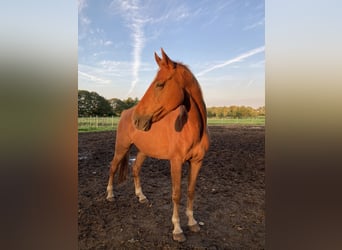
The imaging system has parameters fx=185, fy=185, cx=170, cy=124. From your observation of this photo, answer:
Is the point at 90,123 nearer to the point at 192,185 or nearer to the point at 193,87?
the point at 193,87

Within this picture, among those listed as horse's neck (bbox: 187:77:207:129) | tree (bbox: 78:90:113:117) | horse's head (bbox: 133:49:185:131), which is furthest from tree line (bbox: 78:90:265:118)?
horse's head (bbox: 133:49:185:131)

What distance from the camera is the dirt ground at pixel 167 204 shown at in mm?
1511

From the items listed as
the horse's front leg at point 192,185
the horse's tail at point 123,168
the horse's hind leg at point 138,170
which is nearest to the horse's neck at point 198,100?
the horse's front leg at point 192,185

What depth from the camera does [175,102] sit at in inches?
47.1

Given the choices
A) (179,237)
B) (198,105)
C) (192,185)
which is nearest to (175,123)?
(198,105)

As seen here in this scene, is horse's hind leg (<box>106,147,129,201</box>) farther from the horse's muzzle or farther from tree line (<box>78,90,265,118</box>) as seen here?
the horse's muzzle

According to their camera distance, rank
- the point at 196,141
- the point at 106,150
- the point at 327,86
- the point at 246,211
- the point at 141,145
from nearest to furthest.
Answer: the point at 327,86 < the point at 196,141 < the point at 141,145 < the point at 246,211 < the point at 106,150

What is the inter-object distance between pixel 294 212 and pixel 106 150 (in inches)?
108

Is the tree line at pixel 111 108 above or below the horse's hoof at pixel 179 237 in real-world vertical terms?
above

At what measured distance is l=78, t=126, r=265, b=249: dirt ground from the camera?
151cm

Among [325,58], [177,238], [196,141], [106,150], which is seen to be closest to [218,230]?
[177,238]

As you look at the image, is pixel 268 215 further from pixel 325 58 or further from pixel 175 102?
pixel 175 102

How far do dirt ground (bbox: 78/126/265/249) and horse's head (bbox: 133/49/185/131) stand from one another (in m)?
1.02

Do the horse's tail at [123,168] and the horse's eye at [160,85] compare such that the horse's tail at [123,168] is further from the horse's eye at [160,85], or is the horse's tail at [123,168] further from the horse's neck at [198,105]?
the horse's eye at [160,85]
